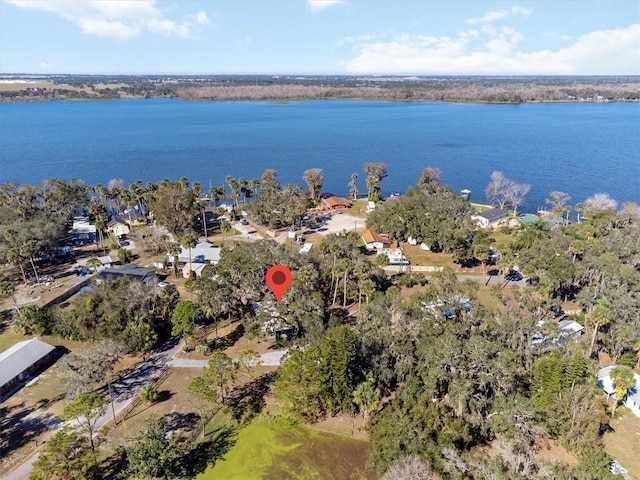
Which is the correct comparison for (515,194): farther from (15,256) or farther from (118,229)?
(15,256)

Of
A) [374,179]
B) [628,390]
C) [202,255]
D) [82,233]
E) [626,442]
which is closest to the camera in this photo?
[626,442]

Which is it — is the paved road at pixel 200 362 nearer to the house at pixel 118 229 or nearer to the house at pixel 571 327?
the house at pixel 571 327

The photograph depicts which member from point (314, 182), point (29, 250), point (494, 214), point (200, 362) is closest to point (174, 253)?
point (29, 250)

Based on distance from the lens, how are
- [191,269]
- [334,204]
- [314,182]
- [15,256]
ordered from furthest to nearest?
[314,182]
[334,204]
[191,269]
[15,256]

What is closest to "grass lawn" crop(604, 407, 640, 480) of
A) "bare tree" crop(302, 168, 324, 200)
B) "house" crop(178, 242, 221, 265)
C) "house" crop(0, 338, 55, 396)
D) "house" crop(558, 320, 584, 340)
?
"house" crop(558, 320, 584, 340)

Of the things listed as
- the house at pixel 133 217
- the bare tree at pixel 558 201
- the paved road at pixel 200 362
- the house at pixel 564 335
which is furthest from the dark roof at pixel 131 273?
the bare tree at pixel 558 201

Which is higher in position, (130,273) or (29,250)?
(29,250)

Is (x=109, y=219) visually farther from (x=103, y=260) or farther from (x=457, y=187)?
(x=457, y=187)
